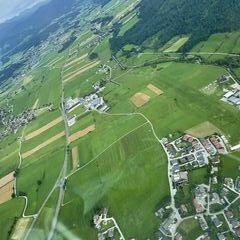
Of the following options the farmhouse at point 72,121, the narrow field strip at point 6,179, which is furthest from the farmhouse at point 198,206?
the farmhouse at point 72,121

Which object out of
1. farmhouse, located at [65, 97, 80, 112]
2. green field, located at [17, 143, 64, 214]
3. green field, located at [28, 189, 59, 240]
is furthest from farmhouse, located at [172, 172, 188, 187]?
farmhouse, located at [65, 97, 80, 112]

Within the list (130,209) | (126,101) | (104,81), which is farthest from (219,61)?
(130,209)

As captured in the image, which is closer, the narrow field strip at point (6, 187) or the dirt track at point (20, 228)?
the dirt track at point (20, 228)

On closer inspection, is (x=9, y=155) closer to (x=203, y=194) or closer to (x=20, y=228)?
(x=20, y=228)

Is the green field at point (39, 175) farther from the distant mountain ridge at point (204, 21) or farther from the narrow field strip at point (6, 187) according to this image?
the distant mountain ridge at point (204, 21)

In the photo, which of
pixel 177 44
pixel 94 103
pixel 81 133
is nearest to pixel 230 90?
pixel 81 133

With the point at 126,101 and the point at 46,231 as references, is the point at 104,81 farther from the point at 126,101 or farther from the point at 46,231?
the point at 46,231

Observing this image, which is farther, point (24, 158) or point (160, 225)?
point (24, 158)
